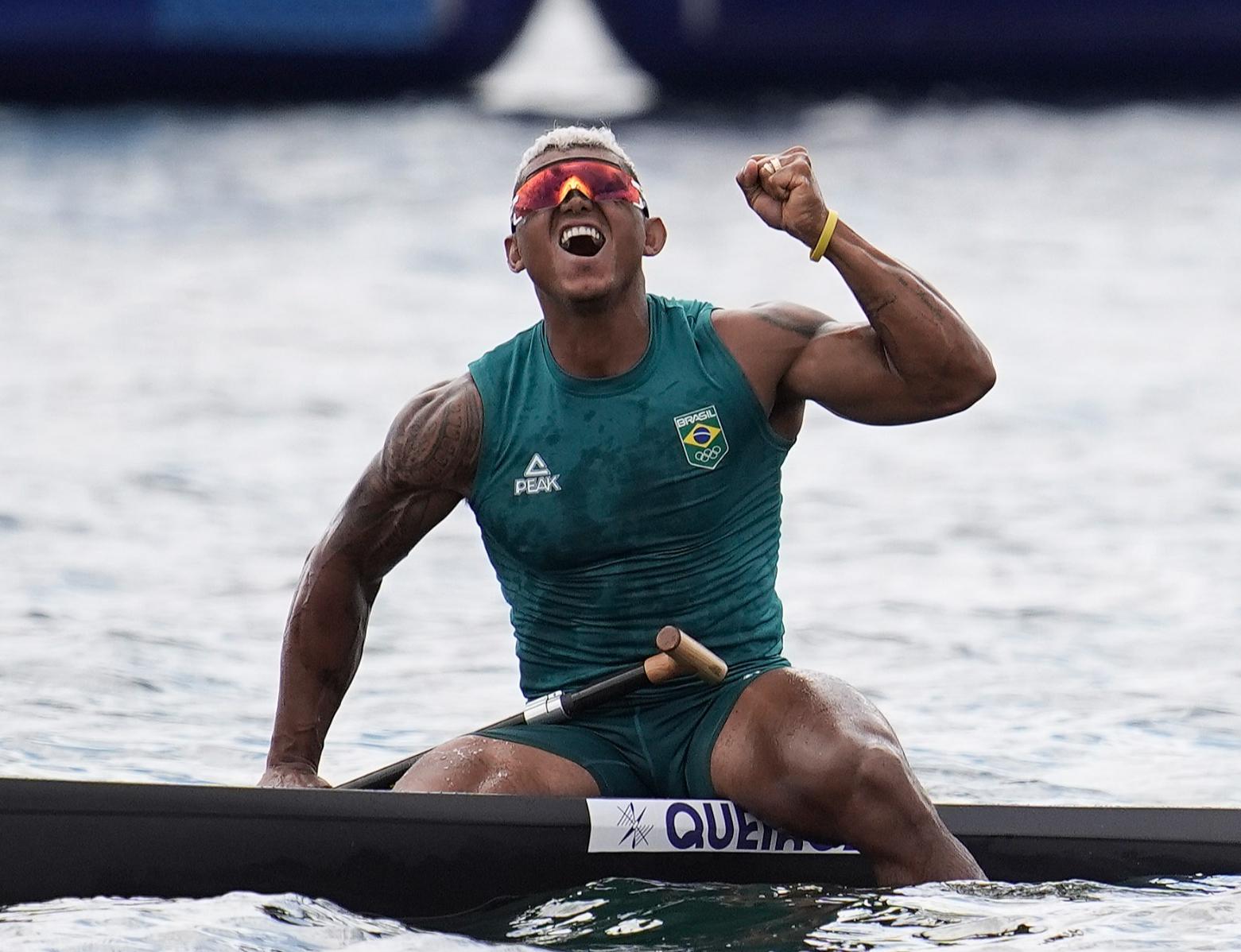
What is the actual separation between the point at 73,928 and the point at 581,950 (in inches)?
38.1

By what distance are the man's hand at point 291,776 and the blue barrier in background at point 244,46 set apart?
15.3m

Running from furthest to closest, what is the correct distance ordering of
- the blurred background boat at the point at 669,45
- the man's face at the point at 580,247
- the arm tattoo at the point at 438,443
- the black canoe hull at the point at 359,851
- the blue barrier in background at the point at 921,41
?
the blue barrier in background at the point at 921,41, the blurred background boat at the point at 669,45, the arm tattoo at the point at 438,443, the man's face at the point at 580,247, the black canoe hull at the point at 359,851

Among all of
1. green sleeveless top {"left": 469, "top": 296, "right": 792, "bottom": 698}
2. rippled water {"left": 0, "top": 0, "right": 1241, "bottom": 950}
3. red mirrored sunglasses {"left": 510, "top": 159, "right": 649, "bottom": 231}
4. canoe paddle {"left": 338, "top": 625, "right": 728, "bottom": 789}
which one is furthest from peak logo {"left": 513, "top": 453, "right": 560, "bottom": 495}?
rippled water {"left": 0, "top": 0, "right": 1241, "bottom": 950}

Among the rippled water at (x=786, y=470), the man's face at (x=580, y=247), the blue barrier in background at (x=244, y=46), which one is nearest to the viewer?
the man's face at (x=580, y=247)

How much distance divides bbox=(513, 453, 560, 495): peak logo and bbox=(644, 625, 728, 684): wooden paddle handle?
0.38 m

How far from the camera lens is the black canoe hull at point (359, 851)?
410 centimetres

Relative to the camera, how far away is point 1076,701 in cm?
667

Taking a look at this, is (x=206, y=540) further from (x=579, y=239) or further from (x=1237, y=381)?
(x=1237, y=381)

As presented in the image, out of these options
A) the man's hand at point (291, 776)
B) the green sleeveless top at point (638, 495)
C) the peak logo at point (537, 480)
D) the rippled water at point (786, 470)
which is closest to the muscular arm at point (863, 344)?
the green sleeveless top at point (638, 495)

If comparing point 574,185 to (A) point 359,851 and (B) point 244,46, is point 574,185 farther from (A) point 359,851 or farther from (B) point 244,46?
(B) point 244,46

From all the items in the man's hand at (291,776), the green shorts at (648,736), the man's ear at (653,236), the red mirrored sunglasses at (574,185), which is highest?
the red mirrored sunglasses at (574,185)

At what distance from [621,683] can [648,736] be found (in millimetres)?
159

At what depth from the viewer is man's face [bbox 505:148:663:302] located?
170 inches

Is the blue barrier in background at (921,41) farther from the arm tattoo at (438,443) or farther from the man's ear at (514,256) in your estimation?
the arm tattoo at (438,443)
